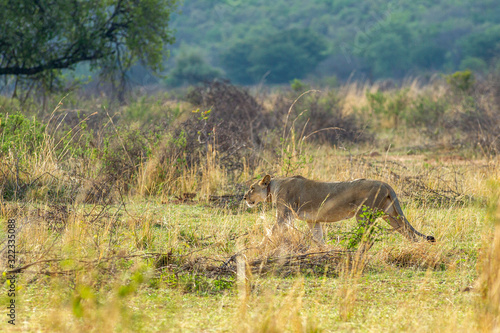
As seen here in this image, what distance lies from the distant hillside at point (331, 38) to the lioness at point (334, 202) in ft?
118

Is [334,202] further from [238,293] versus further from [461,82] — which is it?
[461,82]

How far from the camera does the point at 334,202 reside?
5234 mm

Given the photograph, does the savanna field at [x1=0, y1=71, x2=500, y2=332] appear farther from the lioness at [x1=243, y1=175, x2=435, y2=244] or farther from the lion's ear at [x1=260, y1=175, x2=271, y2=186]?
the lion's ear at [x1=260, y1=175, x2=271, y2=186]

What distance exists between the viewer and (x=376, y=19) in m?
62.3

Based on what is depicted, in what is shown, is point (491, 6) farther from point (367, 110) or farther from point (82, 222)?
point (82, 222)

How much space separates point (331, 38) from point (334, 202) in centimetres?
5995

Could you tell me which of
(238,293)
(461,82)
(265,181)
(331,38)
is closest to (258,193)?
Answer: (265,181)

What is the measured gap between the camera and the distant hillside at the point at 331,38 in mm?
51969

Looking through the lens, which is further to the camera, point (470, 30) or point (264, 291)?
point (470, 30)

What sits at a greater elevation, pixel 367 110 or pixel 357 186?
pixel 357 186

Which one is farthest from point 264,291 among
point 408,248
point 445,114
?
point 445,114

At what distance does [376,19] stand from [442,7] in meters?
7.41

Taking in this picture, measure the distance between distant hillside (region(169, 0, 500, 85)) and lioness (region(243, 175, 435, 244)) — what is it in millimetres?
35896

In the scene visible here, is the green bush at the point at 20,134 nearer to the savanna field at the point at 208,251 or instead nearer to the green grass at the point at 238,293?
the savanna field at the point at 208,251
